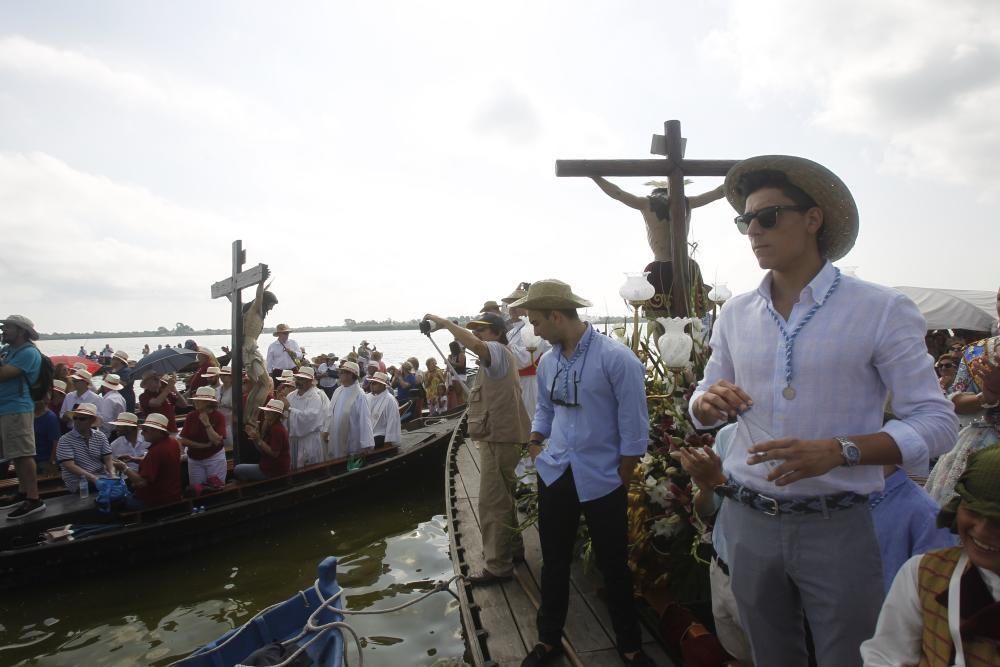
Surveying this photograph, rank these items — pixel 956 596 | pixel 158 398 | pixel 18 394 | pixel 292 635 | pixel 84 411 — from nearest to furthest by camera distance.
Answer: pixel 956 596 < pixel 292 635 < pixel 18 394 < pixel 84 411 < pixel 158 398

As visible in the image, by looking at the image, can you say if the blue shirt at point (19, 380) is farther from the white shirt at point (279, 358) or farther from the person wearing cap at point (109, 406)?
the white shirt at point (279, 358)

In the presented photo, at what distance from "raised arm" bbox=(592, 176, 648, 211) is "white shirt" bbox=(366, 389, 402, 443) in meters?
6.29

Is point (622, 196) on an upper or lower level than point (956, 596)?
upper

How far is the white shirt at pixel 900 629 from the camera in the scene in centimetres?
134

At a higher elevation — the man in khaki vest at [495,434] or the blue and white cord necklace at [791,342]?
the blue and white cord necklace at [791,342]

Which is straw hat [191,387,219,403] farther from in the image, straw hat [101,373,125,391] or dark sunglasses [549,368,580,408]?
dark sunglasses [549,368,580,408]

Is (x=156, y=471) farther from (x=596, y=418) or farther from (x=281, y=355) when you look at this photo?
(x=281, y=355)

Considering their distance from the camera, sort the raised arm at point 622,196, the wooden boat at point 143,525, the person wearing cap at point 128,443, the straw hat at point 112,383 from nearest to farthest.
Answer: the raised arm at point 622,196 → the wooden boat at point 143,525 → the person wearing cap at point 128,443 → the straw hat at point 112,383

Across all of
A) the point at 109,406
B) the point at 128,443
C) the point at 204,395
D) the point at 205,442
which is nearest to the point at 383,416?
the point at 205,442

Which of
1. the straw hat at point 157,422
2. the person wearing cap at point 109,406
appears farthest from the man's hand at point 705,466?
the person wearing cap at point 109,406

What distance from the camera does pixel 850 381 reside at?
1.41m

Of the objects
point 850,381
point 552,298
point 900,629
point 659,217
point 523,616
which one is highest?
point 659,217

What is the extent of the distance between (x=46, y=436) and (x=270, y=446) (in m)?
3.98

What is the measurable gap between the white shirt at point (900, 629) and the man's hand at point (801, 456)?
377 mm
